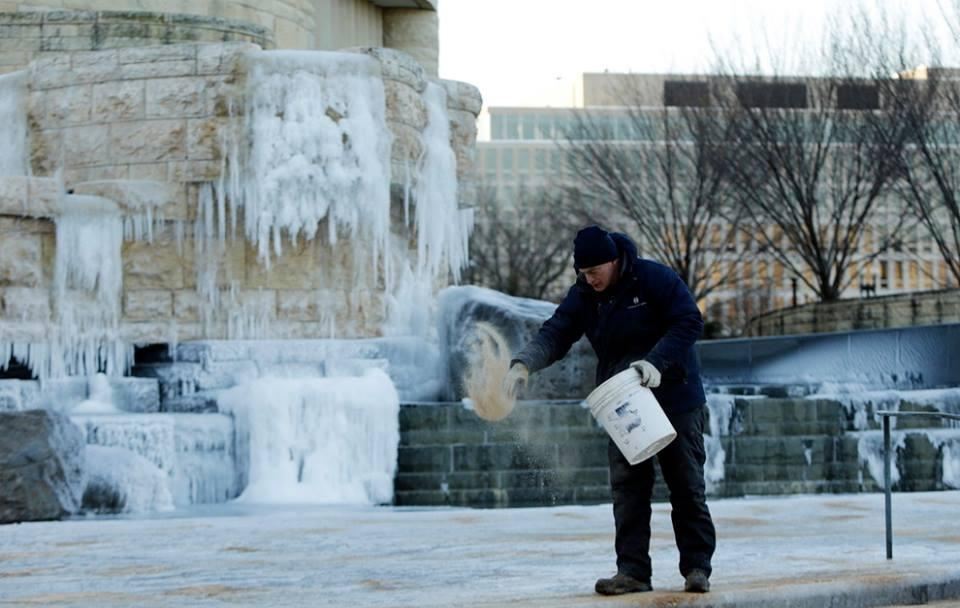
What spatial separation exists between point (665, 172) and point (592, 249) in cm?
4058

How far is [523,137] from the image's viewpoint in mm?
119562

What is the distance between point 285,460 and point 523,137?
105 m

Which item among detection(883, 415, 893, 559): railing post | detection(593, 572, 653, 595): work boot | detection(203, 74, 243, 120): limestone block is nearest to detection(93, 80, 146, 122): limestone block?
detection(203, 74, 243, 120): limestone block

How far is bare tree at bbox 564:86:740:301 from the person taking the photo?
147 ft

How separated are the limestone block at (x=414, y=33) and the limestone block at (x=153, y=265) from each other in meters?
13.0

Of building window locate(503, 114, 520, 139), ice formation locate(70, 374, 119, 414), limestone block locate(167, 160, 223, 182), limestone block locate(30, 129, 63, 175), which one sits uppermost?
building window locate(503, 114, 520, 139)

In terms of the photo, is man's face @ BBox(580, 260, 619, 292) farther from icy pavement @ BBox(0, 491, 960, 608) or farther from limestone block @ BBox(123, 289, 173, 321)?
limestone block @ BBox(123, 289, 173, 321)

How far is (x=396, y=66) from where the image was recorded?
19.5m

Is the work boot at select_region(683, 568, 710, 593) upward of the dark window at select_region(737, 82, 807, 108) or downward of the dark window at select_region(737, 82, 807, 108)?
downward

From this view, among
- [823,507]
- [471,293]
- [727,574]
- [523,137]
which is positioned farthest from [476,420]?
[523,137]

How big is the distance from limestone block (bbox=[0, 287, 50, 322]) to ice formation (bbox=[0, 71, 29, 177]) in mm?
2285

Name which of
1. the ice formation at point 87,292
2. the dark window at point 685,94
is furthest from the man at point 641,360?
the dark window at point 685,94

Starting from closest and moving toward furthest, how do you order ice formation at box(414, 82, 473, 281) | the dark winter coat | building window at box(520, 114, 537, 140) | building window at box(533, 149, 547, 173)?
1. the dark winter coat
2. ice formation at box(414, 82, 473, 281)
3. building window at box(533, 149, 547, 173)
4. building window at box(520, 114, 537, 140)

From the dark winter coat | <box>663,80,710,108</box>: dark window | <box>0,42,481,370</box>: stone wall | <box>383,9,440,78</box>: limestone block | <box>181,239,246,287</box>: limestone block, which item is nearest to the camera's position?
the dark winter coat
